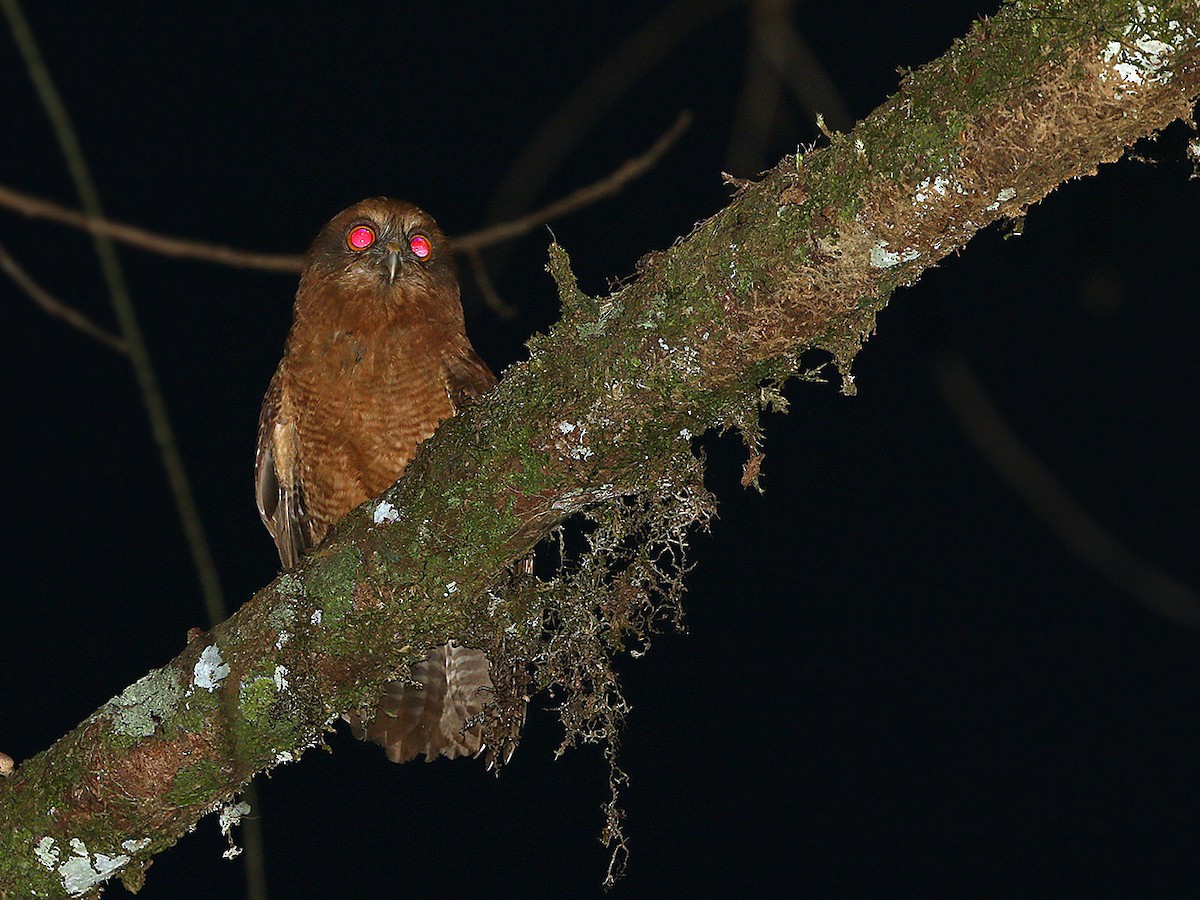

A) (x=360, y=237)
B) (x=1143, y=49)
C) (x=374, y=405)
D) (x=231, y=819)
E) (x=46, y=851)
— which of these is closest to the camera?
(x=1143, y=49)

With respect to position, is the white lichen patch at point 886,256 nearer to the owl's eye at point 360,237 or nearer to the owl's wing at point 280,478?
the owl's wing at point 280,478

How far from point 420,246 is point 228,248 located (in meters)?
2.25

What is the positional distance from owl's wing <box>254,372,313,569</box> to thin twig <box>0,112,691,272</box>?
5.90ft

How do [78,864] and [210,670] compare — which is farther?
[78,864]

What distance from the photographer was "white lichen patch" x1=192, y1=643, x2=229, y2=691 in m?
2.72

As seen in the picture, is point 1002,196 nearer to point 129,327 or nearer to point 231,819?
point 129,327

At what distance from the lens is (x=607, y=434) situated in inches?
91.4

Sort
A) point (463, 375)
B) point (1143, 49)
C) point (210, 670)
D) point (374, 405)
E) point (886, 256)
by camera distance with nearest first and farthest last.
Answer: point (1143, 49) < point (886, 256) < point (210, 670) < point (374, 405) < point (463, 375)

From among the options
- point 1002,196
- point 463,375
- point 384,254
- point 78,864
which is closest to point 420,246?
point 384,254

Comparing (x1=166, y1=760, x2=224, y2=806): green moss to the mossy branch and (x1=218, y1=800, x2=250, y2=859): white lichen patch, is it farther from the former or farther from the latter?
(x1=218, y1=800, x2=250, y2=859): white lichen patch

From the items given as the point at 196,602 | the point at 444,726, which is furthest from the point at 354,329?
the point at 196,602

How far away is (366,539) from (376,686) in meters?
0.38

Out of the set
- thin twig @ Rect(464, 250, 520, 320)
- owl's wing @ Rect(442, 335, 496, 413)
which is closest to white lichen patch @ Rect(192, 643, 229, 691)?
thin twig @ Rect(464, 250, 520, 320)

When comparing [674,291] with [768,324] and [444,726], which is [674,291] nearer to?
[768,324]
